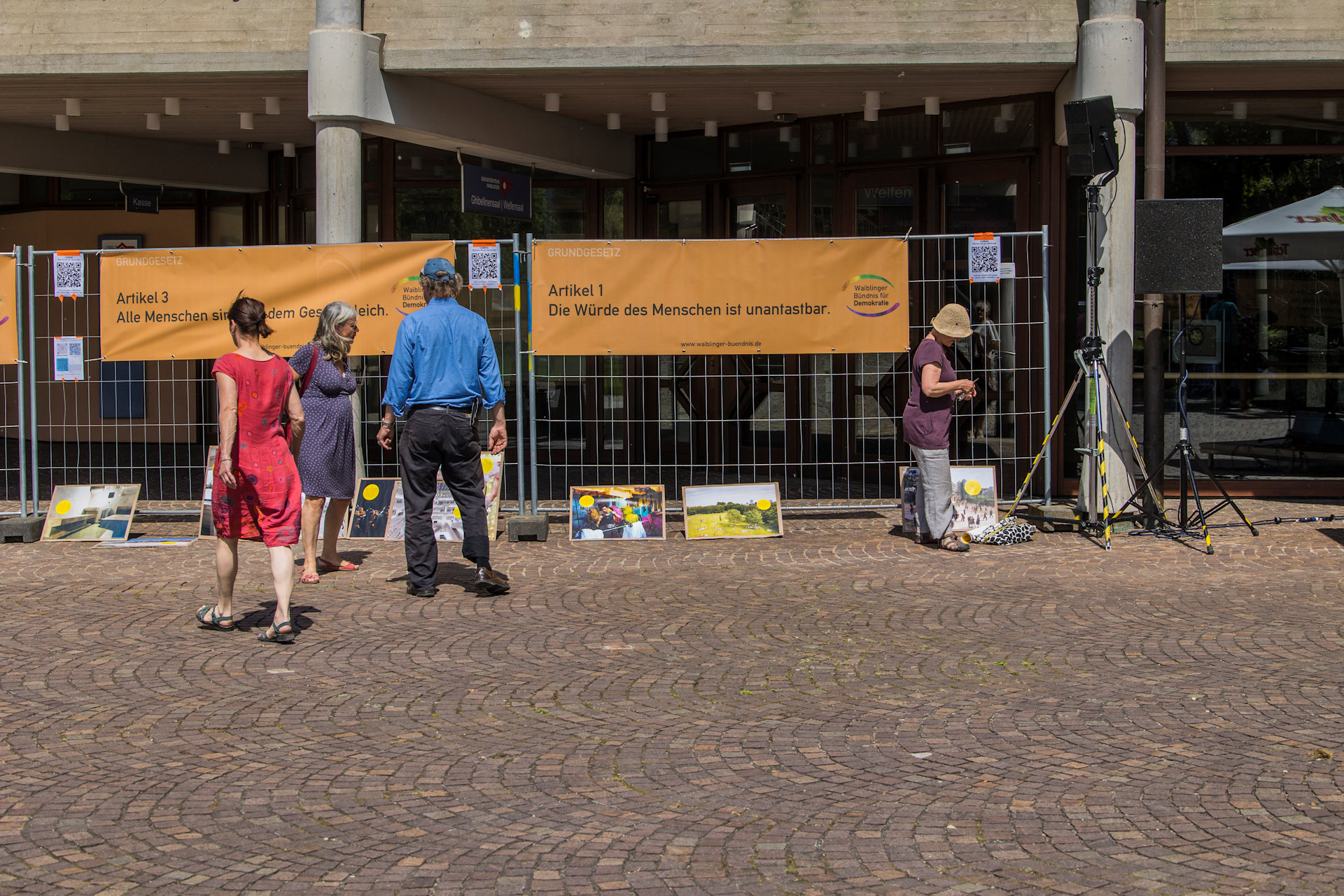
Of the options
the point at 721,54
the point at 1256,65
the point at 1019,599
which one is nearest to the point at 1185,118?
the point at 1256,65

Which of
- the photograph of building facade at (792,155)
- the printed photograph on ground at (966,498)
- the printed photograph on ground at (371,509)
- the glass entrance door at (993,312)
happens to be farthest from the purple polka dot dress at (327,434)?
the glass entrance door at (993,312)

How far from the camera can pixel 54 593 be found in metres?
7.91

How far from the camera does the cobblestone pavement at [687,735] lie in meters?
3.85

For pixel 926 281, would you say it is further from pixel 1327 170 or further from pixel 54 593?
pixel 54 593

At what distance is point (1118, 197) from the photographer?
10.6 m

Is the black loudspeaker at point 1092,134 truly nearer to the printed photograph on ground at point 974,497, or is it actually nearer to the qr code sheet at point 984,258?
the qr code sheet at point 984,258

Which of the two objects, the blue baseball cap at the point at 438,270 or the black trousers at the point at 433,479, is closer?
the black trousers at the point at 433,479

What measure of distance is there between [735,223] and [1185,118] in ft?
15.2

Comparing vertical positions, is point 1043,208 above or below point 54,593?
above

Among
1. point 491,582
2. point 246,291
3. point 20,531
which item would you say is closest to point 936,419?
point 491,582

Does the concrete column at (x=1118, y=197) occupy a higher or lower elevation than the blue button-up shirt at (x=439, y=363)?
higher

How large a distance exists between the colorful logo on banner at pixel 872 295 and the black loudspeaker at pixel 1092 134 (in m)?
1.65

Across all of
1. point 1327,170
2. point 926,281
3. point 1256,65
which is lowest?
point 926,281

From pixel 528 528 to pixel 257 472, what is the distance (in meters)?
3.50
